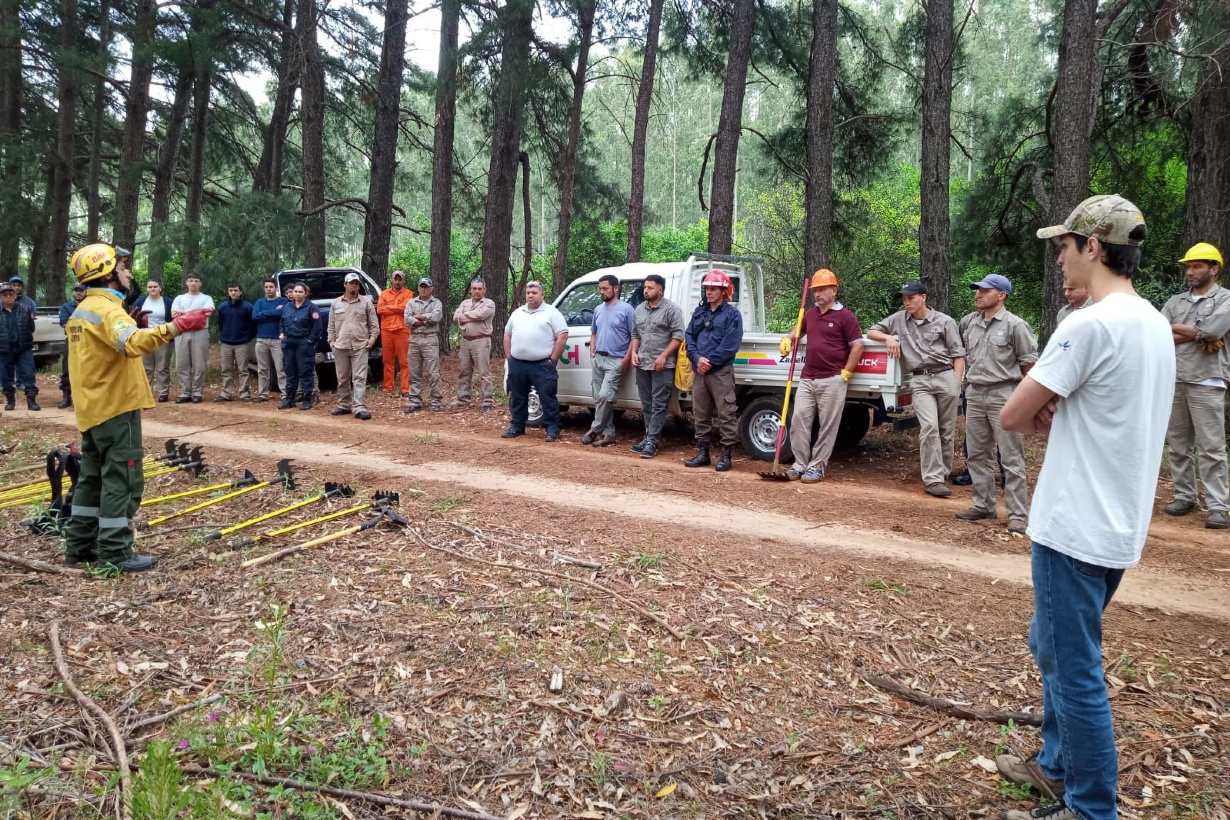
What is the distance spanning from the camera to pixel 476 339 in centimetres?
1173

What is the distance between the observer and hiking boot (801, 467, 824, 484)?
7949 millimetres

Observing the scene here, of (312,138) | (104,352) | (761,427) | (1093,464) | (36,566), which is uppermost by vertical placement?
(312,138)

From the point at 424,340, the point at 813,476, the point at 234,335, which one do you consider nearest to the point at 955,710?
the point at 813,476

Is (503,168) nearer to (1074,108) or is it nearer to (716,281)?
(716,281)

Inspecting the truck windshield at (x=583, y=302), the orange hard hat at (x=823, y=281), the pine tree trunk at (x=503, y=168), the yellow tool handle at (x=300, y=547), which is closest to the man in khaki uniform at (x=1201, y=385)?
the orange hard hat at (x=823, y=281)

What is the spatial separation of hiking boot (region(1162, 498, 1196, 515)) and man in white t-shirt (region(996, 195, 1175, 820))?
17.1 feet

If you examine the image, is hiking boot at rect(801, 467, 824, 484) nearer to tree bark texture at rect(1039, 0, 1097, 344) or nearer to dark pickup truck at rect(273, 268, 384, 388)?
tree bark texture at rect(1039, 0, 1097, 344)

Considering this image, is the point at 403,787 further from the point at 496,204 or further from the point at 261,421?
the point at 496,204

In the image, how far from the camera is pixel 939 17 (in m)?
10.9

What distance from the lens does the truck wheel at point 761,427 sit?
345 inches

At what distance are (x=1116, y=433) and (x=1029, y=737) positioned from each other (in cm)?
157

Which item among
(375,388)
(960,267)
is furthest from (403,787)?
(960,267)

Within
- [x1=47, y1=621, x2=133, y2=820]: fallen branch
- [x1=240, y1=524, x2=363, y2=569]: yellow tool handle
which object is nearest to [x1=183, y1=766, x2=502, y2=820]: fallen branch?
[x1=47, y1=621, x2=133, y2=820]: fallen branch

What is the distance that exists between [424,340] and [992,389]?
26.1 feet
